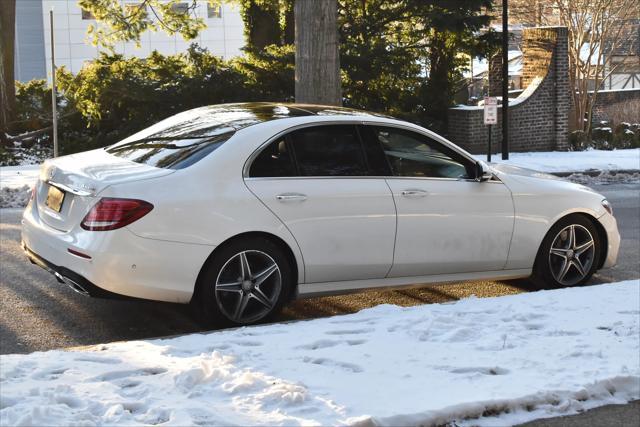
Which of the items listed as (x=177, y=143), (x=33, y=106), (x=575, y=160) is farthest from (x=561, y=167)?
(x=177, y=143)

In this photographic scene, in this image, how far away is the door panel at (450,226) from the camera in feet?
23.8

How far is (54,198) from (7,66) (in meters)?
18.7

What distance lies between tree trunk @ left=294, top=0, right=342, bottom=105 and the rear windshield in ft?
21.3

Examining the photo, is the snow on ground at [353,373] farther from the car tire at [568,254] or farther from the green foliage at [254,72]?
the green foliage at [254,72]

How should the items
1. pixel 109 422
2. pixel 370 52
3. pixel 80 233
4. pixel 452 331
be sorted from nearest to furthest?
pixel 109 422 → pixel 452 331 → pixel 80 233 → pixel 370 52

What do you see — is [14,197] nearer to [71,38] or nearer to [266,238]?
[266,238]

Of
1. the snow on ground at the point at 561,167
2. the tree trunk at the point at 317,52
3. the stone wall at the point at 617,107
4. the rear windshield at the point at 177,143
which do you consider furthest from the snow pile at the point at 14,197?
the stone wall at the point at 617,107

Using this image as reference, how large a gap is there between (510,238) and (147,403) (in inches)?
157

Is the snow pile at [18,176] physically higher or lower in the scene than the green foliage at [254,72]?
lower

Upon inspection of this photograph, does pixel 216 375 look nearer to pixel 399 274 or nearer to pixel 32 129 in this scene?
pixel 399 274

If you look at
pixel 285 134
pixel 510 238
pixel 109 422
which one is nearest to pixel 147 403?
pixel 109 422

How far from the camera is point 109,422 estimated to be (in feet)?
14.0

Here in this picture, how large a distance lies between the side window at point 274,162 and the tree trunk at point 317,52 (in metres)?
7.29

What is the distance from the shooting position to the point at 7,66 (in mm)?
24219
